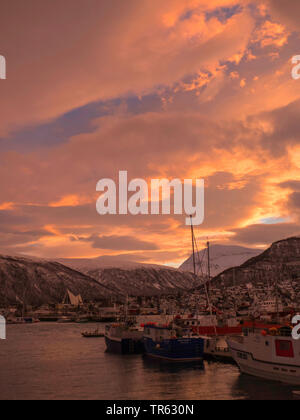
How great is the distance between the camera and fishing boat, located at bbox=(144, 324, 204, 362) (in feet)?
194

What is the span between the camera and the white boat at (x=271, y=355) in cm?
4050

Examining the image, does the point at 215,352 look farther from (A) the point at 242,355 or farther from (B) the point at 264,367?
(B) the point at 264,367

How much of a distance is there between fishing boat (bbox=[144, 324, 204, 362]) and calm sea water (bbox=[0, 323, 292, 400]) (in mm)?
1653

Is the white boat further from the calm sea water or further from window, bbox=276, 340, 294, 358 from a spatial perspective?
the calm sea water

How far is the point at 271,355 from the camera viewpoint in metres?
42.7

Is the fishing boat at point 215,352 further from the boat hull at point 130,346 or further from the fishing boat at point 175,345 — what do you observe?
the boat hull at point 130,346

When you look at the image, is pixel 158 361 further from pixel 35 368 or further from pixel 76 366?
pixel 35 368

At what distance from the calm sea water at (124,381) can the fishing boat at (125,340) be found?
3496 mm

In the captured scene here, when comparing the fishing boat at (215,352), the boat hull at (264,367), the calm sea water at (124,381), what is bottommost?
the calm sea water at (124,381)

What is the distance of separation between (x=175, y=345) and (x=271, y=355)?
760 inches

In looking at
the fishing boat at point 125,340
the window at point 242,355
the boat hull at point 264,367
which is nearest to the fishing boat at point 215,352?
the boat hull at point 264,367

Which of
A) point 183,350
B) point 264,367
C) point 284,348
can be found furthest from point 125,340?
point 284,348
